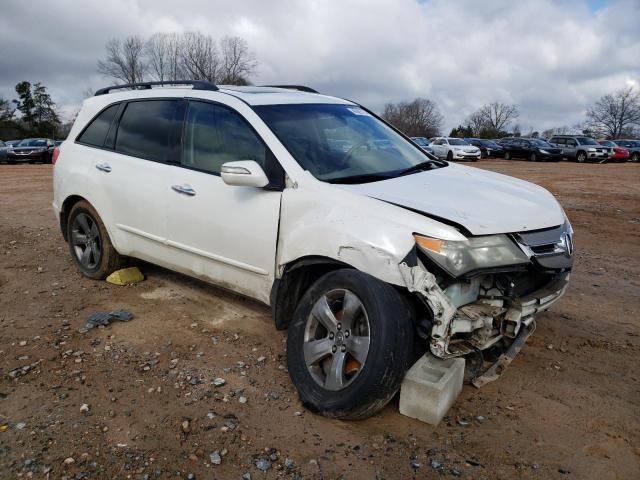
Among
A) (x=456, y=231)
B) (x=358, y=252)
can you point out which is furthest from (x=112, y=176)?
(x=456, y=231)

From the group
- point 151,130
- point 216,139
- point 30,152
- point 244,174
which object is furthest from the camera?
point 30,152

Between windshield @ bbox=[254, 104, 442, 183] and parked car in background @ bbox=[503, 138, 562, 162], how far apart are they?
102ft

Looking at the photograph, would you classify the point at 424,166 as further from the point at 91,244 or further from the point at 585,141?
the point at 585,141

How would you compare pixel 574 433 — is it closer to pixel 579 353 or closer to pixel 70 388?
pixel 579 353

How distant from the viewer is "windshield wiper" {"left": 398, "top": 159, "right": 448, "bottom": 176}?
385cm

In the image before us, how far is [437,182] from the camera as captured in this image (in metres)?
3.59

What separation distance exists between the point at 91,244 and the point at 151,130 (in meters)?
1.39

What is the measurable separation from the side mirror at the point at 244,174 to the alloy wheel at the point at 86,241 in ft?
7.21

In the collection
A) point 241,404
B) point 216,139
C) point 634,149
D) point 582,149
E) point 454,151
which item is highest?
point 634,149

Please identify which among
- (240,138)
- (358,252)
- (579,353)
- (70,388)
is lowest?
(70,388)

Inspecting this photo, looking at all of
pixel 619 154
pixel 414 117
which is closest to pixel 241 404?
pixel 619 154

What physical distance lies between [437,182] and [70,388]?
2657mm

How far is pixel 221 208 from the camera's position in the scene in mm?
3740

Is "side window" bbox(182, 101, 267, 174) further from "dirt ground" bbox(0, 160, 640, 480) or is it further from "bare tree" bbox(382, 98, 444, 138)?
"bare tree" bbox(382, 98, 444, 138)
